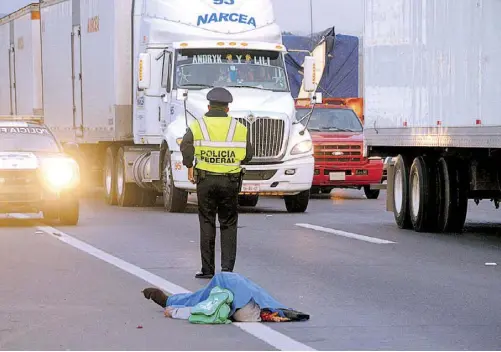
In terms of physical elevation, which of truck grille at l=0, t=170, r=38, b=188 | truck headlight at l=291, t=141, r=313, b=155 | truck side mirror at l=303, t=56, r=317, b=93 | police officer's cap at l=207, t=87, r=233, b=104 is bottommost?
truck grille at l=0, t=170, r=38, b=188

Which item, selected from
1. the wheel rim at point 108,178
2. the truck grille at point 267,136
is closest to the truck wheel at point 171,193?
the truck grille at point 267,136

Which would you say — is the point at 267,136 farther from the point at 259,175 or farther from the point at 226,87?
the point at 226,87

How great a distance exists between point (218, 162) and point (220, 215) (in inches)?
22.4

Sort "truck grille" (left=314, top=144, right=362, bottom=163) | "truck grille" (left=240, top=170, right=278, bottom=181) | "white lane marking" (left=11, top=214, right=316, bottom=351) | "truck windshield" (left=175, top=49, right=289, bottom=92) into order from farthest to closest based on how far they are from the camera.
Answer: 1. "truck grille" (left=314, top=144, right=362, bottom=163)
2. "truck windshield" (left=175, top=49, right=289, bottom=92)
3. "truck grille" (left=240, top=170, right=278, bottom=181)
4. "white lane marking" (left=11, top=214, right=316, bottom=351)

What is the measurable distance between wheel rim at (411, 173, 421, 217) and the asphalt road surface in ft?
1.50

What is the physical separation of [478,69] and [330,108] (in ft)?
46.7

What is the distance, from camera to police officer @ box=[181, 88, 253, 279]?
47.6 feet

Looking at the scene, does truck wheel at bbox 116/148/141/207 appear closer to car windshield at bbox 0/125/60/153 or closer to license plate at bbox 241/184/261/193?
license plate at bbox 241/184/261/193

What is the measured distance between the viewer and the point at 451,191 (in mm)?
20766

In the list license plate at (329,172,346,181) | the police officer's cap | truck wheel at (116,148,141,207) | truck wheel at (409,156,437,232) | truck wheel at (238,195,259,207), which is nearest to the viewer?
the police officer's cap

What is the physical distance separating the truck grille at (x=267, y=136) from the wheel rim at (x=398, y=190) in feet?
9.96

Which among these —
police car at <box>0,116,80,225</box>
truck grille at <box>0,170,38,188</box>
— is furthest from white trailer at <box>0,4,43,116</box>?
truck grille at <box>0,170,38,188</box>

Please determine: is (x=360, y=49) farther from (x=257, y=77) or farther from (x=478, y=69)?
(x=478, y=69)

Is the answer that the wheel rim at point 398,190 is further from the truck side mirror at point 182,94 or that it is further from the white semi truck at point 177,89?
the truck side mirror at point 182,94
